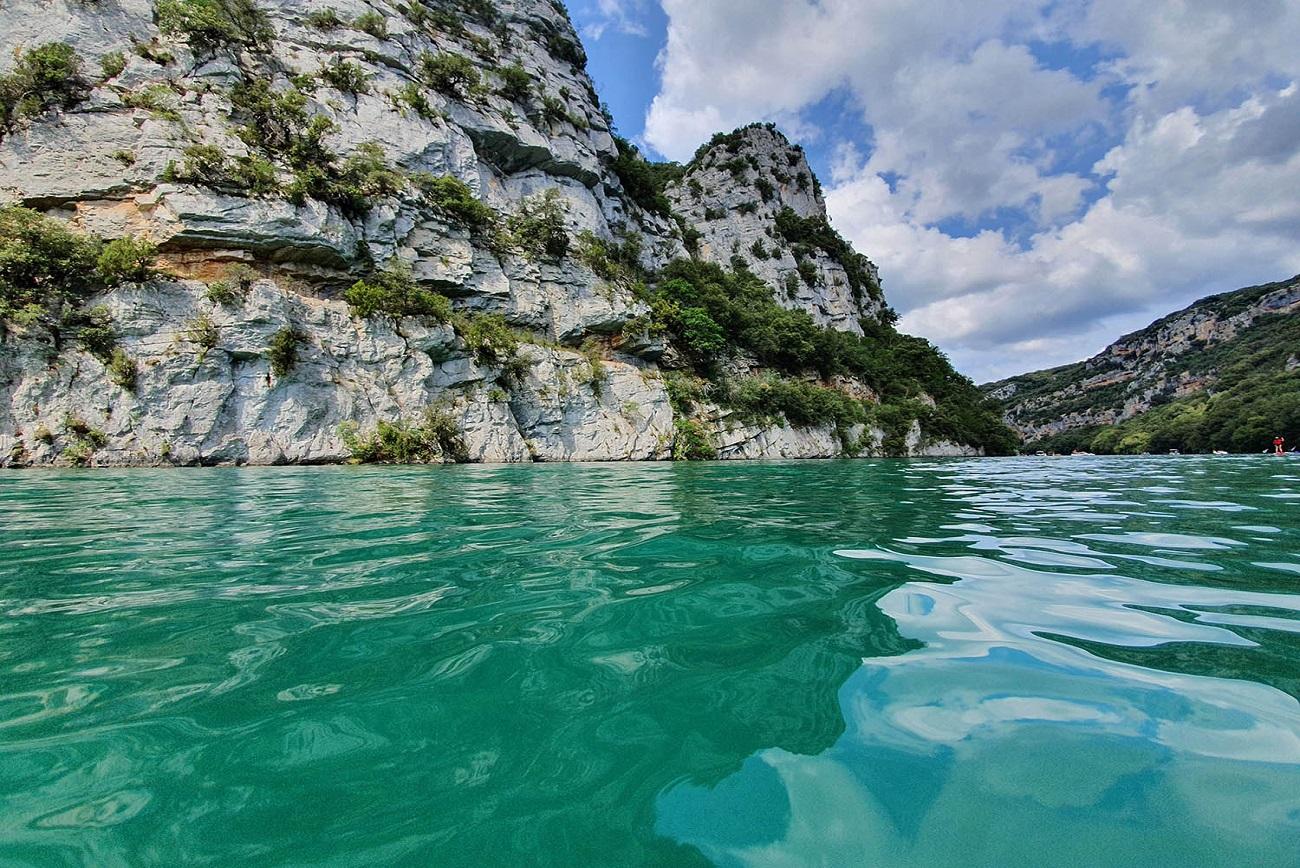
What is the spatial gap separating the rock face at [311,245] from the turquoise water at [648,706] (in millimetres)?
14264

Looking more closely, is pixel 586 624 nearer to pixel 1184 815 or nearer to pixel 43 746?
pixel 43 746

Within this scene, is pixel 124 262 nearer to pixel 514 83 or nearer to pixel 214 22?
pixel 214 22

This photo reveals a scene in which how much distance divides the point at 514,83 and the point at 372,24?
22.5 ft

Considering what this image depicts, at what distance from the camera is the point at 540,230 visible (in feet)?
79.4

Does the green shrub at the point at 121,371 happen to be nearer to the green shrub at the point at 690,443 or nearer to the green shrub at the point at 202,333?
the green shrub at the point at 202,333

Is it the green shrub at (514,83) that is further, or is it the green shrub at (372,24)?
the green shrub at (514,83)

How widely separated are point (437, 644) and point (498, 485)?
7002mm

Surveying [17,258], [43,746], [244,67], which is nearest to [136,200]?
[17,258]

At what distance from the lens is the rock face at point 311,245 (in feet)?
47.8

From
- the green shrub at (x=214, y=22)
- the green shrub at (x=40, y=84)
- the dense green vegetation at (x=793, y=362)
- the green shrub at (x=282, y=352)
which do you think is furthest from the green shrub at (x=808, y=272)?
the green shrub at (x=40, y=84)

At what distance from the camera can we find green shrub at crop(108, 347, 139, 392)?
13.9 meters

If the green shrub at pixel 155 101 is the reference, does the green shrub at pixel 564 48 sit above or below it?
above

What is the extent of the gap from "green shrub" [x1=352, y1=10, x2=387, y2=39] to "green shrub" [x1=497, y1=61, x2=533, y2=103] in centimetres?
565

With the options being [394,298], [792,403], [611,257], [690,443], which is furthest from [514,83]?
[792,403]
